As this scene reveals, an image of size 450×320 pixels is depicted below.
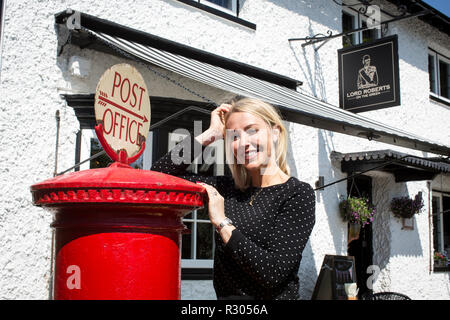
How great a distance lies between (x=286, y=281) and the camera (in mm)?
1642

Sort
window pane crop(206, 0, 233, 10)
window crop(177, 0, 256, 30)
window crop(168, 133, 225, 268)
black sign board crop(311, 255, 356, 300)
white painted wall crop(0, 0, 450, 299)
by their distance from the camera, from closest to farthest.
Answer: white painted wall crop(0, 0, 450, 299)
window crop(168, 133, 225, 268)
window crop(177, 0, 256, 30)
window pane crop(206, 0, 233, 10)
black sign board crop(311, 255, 356, 300)

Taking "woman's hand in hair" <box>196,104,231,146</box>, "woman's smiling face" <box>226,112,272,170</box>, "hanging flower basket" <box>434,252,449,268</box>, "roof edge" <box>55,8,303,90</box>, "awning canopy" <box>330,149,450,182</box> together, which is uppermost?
"roof edge" <box>55,8,303,90</box>

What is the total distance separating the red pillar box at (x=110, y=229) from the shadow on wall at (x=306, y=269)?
5.47 metres

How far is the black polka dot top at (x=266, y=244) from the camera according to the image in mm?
1502

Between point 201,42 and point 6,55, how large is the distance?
7.95 feet

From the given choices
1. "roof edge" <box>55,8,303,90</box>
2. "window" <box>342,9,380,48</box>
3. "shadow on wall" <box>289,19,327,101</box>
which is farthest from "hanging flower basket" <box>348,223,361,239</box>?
"window" <box>342,9,380,48</box>

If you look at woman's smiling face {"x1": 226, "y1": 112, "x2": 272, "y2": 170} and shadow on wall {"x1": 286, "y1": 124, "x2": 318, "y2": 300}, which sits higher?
woman's smiling face {"x1": 226, "y1": 112, "x2": 272, "y2": 170}

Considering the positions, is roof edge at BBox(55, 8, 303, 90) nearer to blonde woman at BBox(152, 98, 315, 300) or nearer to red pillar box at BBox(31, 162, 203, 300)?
blonde woman at BBox(152, 98, 315, 300)

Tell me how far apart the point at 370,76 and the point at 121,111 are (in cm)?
575

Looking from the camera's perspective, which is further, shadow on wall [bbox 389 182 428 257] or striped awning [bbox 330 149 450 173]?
shadow on wall [bbox 389 182 428 257]

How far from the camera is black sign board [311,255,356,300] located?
21.4ft

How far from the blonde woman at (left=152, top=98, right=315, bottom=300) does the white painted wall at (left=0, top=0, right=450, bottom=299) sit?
8.85 feet

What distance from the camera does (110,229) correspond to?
1.21 metres

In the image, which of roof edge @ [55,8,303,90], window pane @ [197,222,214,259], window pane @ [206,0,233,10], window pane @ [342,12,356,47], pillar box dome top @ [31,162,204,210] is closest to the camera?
pillar box dome top @ [31,162,204,210]
